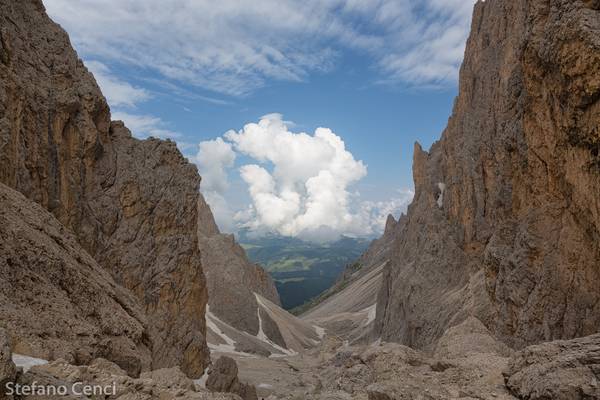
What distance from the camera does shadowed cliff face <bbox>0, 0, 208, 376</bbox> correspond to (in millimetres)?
28297

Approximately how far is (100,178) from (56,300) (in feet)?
75.4

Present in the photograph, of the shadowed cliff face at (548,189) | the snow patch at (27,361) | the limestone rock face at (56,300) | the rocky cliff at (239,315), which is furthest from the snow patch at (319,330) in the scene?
the snow patch at (27,361)

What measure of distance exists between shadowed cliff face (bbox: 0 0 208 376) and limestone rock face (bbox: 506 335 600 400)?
26.1m

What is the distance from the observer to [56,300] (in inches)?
619

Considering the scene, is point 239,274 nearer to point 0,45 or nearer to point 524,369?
point 0,45

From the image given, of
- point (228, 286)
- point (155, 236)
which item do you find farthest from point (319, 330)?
point (155, 236)

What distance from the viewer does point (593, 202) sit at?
18.0m

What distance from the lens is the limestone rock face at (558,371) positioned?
1140cm

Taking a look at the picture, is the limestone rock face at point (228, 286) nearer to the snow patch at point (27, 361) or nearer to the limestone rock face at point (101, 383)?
the limestone rock face at point (101, 383)

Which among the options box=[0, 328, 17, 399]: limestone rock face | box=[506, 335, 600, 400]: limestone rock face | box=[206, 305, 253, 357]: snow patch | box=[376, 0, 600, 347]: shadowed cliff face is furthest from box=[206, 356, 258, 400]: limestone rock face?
box=[0, 328, 17, 399]: limestone rock face

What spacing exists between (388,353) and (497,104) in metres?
45.9

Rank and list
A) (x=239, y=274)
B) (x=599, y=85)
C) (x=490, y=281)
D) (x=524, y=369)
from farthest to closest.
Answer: (x=239, y=274), (x=490, y=281), (x=599, y=85), (x=524, y=369)

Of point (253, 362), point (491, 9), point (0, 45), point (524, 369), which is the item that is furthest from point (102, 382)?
point (491, 9)

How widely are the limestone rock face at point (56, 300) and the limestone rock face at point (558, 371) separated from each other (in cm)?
1359
